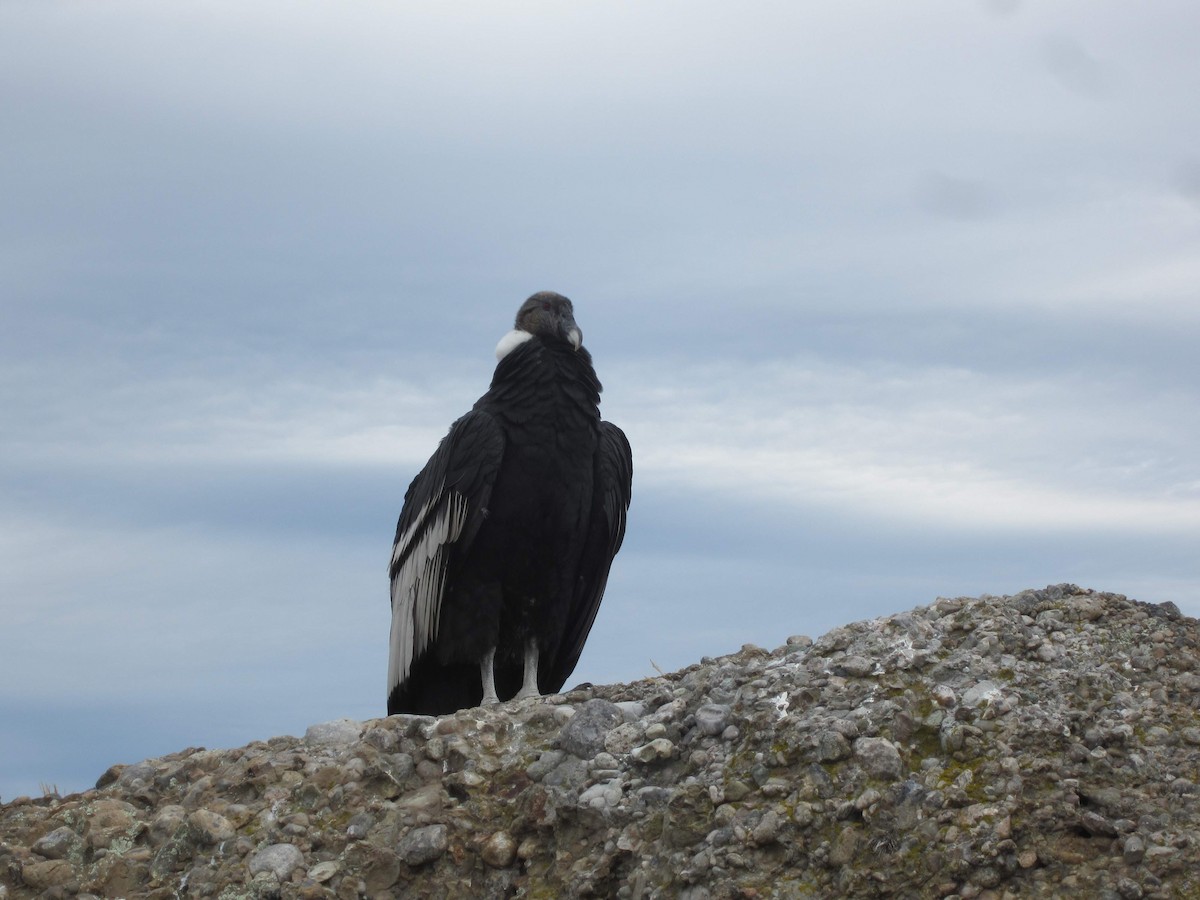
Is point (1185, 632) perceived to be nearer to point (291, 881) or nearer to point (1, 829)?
point (291, 881)

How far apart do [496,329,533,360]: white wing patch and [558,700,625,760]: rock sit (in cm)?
384

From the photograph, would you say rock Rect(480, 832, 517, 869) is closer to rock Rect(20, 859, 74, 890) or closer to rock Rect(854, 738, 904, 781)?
rock Rect(854, 738, 904, 781)

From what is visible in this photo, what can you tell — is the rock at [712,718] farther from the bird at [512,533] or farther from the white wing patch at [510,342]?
the white wing patch at [510,342]

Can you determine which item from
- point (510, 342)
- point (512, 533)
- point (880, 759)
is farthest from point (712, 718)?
point (510, 342)

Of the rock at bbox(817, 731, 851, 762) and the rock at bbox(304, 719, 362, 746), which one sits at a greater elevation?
the rock at bbox(304, 719, 362, 746)

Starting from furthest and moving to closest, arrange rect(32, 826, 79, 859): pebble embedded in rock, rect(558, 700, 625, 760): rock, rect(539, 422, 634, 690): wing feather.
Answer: rect(539, 422, 634, 690): wing feather → rect(32, 826, 79, 859): pebble embedded in rock → rect(558, 700, 625, 760): rock

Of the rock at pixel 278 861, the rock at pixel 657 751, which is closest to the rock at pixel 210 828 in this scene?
the rock at pixel 278 861

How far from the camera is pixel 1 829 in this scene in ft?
25.2

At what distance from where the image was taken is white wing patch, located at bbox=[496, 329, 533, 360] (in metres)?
10.3

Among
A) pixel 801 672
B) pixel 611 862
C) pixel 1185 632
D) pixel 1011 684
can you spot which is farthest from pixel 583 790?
pixel 1185 632

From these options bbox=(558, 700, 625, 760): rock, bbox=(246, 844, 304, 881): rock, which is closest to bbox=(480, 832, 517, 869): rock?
bbox=(558, 700, 625, 760): rock

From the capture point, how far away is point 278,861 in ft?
21.7

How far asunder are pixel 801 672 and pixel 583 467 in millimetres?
3279

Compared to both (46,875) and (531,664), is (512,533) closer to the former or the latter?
(531,664)
